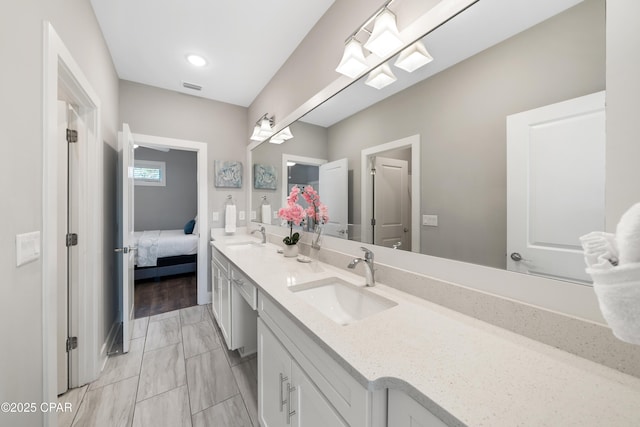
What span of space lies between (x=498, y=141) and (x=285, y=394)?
1287 millimetres

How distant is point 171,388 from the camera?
1.60 m

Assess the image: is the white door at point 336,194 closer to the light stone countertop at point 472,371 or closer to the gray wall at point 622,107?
the light stone countertop at point 472,371

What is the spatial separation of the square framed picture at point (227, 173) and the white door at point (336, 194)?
5.89 ft

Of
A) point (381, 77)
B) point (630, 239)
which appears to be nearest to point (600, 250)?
point (630, 239)

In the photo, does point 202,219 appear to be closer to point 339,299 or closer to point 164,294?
point 164,294

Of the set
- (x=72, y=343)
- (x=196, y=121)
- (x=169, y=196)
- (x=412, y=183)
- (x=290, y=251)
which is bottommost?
(x=72, y=343)

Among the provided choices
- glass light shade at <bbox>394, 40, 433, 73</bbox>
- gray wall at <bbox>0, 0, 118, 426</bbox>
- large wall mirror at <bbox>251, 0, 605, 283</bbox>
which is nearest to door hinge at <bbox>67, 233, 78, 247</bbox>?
gray wall at <bbox>0, 0, 118, 426</bbox>

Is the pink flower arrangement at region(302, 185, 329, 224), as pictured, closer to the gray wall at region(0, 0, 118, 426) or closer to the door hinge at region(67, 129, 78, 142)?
the gray wall at region(0, 0, 118, 426)

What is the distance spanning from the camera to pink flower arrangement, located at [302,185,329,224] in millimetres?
1685

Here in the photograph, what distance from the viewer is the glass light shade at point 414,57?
1.03 meters

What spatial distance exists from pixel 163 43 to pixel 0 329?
225 centimetres

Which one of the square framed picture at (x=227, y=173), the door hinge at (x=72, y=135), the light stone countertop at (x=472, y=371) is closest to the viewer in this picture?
the light stone countertop at (x=472, y=371)

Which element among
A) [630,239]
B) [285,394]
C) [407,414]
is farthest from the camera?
[285,394]

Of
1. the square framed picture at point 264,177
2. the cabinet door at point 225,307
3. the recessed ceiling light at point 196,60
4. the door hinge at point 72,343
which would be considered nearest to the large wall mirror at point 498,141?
the cabinet door at point 225,307
